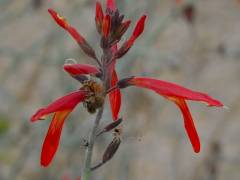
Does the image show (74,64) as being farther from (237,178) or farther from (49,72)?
(49,72)

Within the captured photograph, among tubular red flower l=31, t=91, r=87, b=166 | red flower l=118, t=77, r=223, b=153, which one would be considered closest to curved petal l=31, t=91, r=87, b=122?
tubular red flower l=31, t=91, r=87, b=166

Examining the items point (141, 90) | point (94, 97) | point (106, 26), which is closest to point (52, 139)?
point (94, 97)

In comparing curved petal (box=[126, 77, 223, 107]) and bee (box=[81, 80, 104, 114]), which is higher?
curved petal (box=[126, 77, 223, 107])

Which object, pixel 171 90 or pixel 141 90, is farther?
pixel 141 90

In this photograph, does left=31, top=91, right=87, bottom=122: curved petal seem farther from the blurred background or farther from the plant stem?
the blurred background

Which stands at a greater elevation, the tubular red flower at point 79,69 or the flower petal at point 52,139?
the tubular red flower at point 79,69

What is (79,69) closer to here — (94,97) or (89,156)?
(94,97)

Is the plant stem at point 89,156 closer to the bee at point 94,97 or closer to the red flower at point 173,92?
the bee at point 94,97

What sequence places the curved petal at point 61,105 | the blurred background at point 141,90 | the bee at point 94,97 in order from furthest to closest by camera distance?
the blurred background at point 141,90
the bee at point 94,97
the curved petal at point 61,105

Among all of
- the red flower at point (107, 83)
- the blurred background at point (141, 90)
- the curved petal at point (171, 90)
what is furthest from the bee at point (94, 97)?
the blurred background at point (141, 90)
